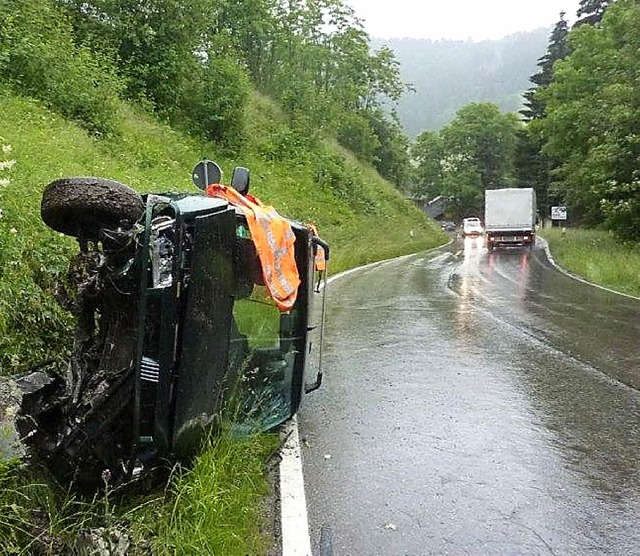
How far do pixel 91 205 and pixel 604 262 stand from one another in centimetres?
2080

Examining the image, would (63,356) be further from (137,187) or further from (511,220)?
(511,220)

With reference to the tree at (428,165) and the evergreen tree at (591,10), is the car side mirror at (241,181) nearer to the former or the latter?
the evergreen tree at (591,10)

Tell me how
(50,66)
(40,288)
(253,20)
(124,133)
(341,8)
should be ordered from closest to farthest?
(40,288), (50,66), (124,133), (253,20), (341,8)

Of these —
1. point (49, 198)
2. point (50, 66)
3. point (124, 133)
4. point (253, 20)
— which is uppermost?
point (253, 20)

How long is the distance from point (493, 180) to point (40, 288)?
8834 cm

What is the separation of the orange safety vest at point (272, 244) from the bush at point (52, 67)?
49.4ft

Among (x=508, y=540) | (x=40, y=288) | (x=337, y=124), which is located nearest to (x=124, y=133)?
(x=40, y=288)

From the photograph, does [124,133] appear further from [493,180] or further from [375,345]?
[493,180]

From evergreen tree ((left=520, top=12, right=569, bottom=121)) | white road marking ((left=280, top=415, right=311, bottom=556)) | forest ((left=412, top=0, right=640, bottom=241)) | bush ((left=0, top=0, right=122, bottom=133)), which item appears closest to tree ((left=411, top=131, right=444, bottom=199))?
evergreen tree ((left=520, top=12, right=569, bottom=121))

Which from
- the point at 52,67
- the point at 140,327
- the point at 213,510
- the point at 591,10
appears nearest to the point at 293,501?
the point at 213,510

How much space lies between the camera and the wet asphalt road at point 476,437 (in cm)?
402

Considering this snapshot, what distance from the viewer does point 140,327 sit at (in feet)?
11.7

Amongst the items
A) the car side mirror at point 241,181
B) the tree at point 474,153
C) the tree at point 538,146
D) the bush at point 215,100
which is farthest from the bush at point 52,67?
the tree at point 474,153

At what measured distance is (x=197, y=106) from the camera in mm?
29266
